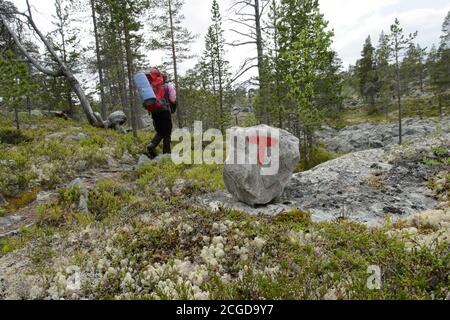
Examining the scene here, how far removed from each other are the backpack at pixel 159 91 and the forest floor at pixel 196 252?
3.52 m

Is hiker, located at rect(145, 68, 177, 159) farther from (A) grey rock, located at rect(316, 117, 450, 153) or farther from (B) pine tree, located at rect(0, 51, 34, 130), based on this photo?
(A) grey rock, located at rect(316, 117, 450, 153)

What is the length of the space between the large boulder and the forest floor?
1.13 m

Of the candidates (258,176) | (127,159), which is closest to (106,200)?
(258,176)

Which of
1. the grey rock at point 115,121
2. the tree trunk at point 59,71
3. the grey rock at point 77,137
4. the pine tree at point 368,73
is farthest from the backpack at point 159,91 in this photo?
the pine tree at point 368,73

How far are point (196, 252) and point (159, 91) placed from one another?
720cm

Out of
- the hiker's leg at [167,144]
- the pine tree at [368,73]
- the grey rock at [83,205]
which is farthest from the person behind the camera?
the pine tree at [368,73]

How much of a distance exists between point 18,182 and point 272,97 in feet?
50.8

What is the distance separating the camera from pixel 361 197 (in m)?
7.59

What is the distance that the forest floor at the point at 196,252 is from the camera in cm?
352

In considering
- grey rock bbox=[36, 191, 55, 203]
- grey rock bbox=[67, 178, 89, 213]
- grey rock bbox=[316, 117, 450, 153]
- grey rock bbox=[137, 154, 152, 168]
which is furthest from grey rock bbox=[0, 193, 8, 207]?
grey rock bbox=[316, 117, 450, 153]

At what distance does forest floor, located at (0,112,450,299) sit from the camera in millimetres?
3521

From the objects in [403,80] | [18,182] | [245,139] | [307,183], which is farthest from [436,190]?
[403,80]

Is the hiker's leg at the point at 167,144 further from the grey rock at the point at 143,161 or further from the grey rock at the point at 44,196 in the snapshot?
the grey rock at the point at 44,196
